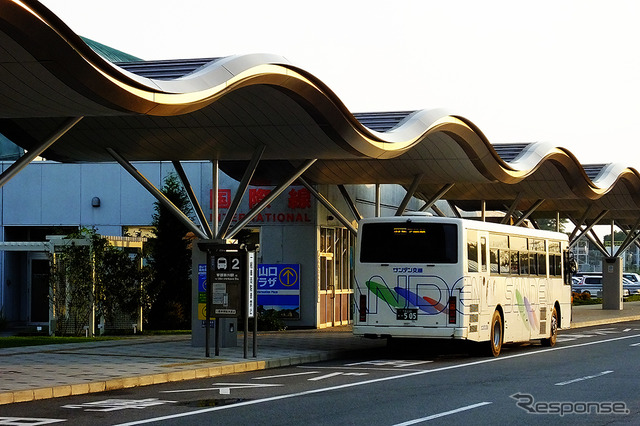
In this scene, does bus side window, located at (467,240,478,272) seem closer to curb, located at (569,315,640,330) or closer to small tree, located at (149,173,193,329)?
small tree, located at (149,173,193,329)

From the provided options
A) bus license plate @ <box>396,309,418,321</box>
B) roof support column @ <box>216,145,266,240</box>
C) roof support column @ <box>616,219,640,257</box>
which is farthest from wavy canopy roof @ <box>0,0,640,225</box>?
roof support column @ <box>616,219,640,257</box>

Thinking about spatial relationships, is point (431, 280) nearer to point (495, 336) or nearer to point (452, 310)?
point (452, 310)

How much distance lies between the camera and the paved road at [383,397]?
43.3 feet

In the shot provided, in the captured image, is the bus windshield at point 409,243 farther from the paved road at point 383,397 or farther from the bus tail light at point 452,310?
the paved road at point 383,397

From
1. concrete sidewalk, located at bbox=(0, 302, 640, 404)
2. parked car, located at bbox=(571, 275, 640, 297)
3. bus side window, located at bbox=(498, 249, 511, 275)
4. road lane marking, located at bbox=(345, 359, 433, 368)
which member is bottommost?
road lane marking, located at bbox=(345, 359, 433, 368)

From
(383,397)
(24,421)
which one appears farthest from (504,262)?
(24,421)

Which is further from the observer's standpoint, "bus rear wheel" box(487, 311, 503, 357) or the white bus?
"bus rear wheel" box(487, 311, 503, 357)

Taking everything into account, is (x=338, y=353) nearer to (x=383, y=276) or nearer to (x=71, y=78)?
(x=383, y=276)

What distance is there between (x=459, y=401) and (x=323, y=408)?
1992mm

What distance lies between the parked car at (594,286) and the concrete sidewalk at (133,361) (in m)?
56.7

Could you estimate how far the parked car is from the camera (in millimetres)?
83438

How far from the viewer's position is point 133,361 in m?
21.0

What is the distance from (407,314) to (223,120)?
562 cm

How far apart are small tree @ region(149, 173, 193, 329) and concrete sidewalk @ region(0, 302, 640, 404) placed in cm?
503
